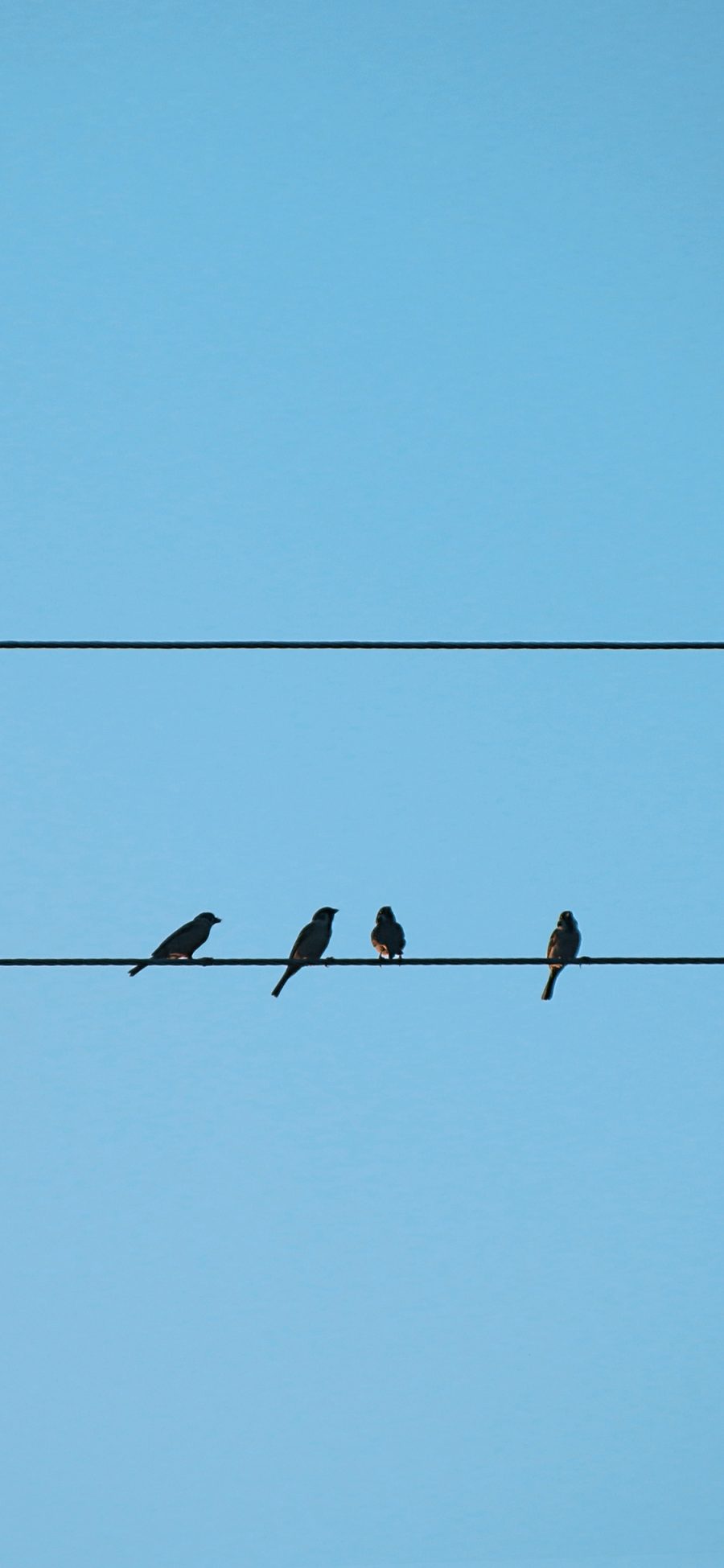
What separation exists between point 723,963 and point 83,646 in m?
3.17

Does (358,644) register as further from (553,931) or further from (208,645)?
(553,931)

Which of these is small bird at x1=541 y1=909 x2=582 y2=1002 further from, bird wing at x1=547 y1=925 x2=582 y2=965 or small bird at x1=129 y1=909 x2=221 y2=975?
small bird at x1=129 y1=909 x2=221 y2=975

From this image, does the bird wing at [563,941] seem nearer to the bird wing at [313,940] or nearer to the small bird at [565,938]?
the small bird at [565,938]

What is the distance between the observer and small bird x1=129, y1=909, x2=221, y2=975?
51.0ft

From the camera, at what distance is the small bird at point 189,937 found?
15.5 meters

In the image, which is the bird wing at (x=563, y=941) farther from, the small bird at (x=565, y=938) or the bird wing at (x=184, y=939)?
the bird wing at (x=184, y=939)

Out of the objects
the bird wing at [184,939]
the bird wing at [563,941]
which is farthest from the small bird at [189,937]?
the bird wing at [563,941]

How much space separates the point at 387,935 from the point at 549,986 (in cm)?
173

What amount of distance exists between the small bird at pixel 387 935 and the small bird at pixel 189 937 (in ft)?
4.13

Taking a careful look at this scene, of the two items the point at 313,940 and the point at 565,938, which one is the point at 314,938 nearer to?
the point at 313,940

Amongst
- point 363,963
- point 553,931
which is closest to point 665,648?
point 363,963

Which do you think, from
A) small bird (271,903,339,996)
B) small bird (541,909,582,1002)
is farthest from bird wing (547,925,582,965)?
small bird (271,903,339,996)

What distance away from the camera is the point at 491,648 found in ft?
29.0

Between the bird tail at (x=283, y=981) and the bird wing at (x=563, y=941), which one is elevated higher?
the bird wing at (x=563, y=941)
